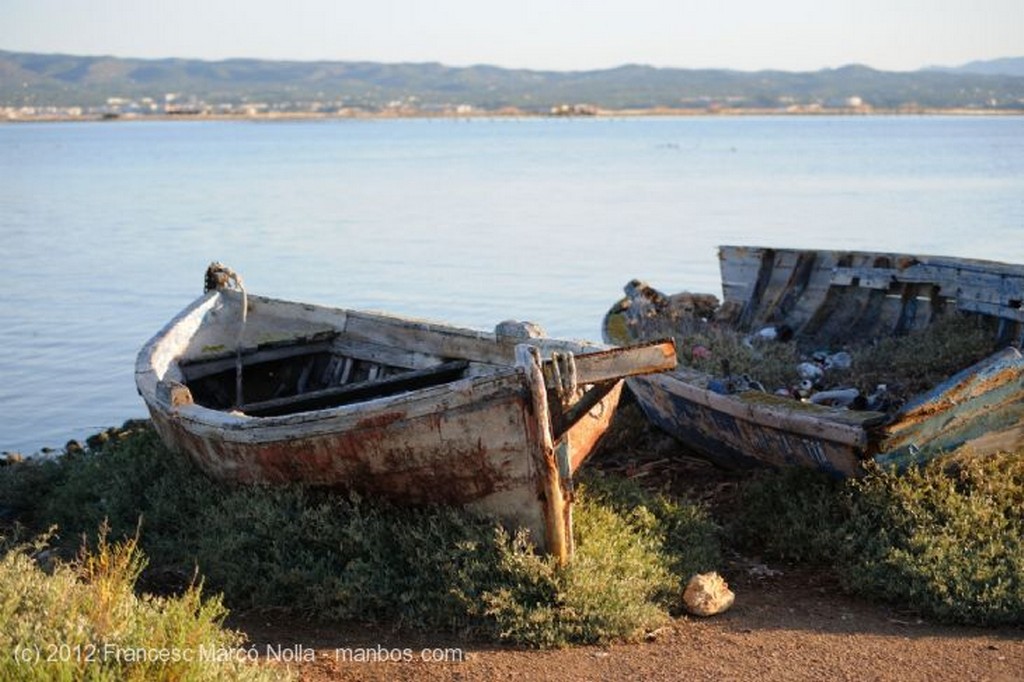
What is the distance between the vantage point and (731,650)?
666 centimetres

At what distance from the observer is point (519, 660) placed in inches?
258

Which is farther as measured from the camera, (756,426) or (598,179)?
(598,179)

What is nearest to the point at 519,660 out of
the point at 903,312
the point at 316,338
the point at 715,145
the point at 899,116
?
the point at 316,338

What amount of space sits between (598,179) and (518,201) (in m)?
10.7

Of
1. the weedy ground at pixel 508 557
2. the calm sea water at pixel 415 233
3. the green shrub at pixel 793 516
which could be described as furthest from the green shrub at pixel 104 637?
the calm sea water at pixel 415 233

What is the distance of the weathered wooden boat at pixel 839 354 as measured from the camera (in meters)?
7.52

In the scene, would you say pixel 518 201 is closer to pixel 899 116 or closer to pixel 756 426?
pixel 756 426

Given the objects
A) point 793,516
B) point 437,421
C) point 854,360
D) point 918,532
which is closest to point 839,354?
point 854,360

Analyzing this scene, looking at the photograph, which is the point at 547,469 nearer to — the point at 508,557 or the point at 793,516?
the point at 508,557

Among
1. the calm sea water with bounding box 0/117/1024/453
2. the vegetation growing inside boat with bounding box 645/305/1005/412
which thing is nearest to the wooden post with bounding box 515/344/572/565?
the vegetation growing inside boat with bounding box 645/305/1005/412

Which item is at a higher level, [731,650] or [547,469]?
[547,469]

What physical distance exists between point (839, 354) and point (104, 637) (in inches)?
288

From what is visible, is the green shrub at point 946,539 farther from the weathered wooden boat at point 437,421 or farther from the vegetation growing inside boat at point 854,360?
the weathered wooden boat at point 437,421

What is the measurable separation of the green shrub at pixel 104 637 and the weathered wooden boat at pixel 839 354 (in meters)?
3.81
